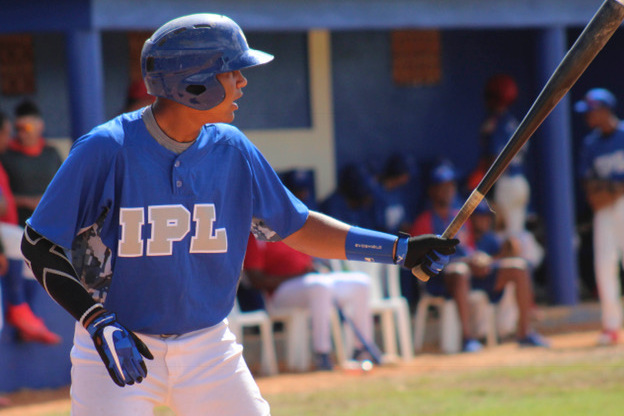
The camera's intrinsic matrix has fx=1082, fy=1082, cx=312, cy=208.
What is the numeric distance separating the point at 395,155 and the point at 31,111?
154 inches

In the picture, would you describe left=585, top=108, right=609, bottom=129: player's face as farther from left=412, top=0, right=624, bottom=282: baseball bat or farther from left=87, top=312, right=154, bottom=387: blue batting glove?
left=87, top=312, right=154, bottom=387: blue batting glove

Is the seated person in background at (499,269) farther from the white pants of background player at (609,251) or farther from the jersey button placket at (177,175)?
the jersey button placket at (177,175)

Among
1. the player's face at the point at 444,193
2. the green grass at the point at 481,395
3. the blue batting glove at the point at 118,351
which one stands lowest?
the green grass at the point at 481,395

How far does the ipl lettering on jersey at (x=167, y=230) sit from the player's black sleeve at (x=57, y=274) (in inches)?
6.6

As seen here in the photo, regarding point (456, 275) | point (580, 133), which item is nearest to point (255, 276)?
point (456, 275)

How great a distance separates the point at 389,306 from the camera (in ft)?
27.6

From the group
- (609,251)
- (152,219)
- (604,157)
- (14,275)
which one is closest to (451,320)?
(609,251)

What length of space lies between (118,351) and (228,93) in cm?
83

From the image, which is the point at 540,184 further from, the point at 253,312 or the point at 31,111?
the point at 31,111

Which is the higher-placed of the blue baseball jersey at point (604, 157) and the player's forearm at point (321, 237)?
the blue baseball jersey at point (604, 157)

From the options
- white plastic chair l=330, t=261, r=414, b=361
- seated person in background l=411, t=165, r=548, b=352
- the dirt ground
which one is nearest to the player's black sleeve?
the dirt ground

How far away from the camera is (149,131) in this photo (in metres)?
3.10

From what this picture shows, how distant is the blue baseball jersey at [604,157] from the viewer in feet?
27.6

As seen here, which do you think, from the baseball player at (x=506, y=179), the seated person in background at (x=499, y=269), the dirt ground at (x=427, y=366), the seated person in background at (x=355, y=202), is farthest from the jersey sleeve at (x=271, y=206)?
the baseball player at (x=506, y=179)
